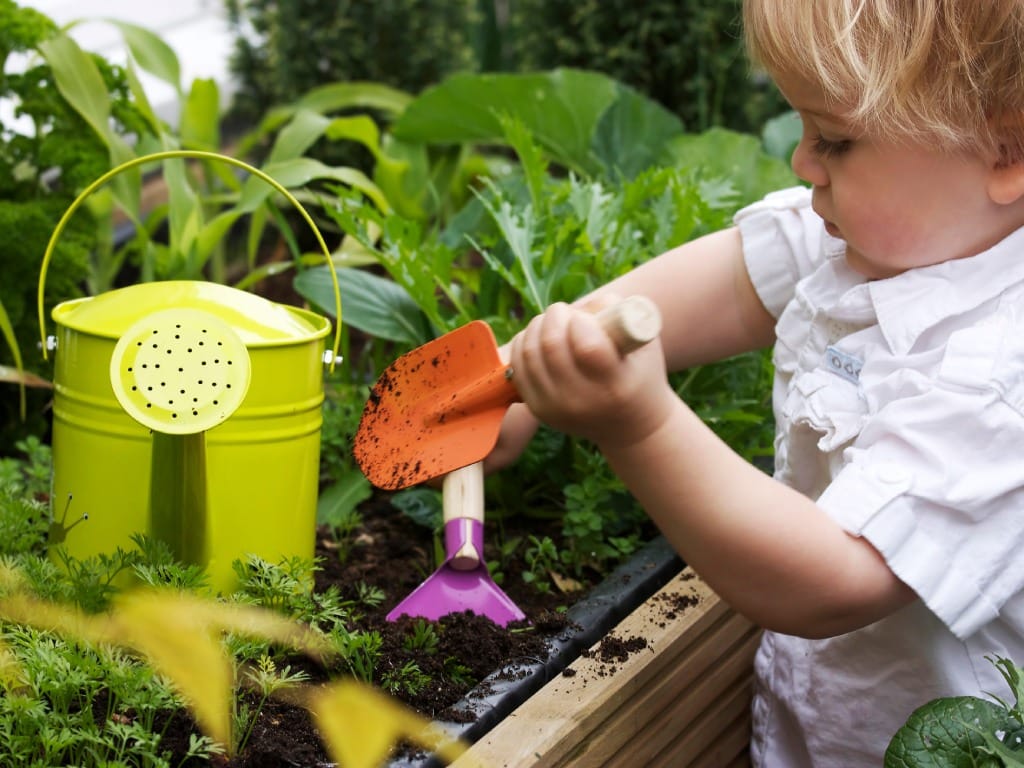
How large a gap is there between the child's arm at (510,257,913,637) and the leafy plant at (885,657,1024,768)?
0.32 ft

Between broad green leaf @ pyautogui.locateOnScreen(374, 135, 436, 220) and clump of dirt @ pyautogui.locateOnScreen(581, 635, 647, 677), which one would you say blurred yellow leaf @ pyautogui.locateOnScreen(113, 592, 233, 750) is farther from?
broad green leaf @ pyautogui.locateOnScreen(374, 135, 436, 220)

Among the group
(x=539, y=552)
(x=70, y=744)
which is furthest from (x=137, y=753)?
(x=539, y=552)

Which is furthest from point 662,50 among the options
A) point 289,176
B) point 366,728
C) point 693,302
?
point 366,728

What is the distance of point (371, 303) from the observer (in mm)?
1698

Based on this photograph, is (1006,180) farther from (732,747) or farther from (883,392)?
(732,747)

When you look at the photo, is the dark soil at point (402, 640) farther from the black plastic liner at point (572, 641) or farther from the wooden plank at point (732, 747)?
the wooden plank at point (732, 747)

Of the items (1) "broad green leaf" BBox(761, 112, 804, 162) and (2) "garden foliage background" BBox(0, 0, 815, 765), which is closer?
(2) "garden foliage background" BBox(0, 0, 815, 765)

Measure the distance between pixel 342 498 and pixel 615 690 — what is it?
1.84ft

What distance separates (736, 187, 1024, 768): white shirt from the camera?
1.01m

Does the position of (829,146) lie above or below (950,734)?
above

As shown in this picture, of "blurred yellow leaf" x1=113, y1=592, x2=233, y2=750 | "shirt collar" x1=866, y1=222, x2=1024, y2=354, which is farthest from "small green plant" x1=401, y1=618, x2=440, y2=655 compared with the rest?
"shirt collar" x1=866, y1=222, x2=1024, y2=354

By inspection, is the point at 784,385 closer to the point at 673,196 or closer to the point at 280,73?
the point at 673,196

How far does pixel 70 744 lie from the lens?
0.92m

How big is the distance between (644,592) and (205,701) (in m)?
0.59
